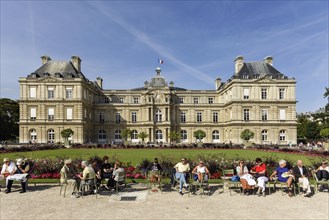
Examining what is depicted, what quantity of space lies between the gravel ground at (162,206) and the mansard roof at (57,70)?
33.4 m

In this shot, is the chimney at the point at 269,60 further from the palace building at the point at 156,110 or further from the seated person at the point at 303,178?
the seated person at the point at 303,178

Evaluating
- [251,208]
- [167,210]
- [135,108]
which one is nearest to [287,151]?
[251,208]

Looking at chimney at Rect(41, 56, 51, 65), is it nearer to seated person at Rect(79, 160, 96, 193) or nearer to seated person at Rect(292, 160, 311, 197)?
seated person at Rect(79, 160, 96, 193)

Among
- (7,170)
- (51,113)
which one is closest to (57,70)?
(51,113)

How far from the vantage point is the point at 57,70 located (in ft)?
131

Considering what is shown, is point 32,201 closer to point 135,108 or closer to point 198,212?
point 198,212

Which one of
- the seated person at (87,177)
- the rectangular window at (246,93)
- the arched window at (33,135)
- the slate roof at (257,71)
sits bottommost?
the arched window at (33,135)

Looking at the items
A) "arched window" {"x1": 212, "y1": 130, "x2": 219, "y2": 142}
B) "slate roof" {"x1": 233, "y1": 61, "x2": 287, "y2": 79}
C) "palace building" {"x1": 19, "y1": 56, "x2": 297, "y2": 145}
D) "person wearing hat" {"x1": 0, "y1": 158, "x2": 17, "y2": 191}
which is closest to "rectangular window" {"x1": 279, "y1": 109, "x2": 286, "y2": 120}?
"palace building" {"x1": 19, "y1": 56, "x2": 297, "y2": 145}

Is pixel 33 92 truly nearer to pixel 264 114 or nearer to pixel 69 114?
pixel 69 114

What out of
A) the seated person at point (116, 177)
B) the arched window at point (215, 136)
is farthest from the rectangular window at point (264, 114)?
the seated person at point (116, 177)

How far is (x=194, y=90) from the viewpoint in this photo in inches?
1961

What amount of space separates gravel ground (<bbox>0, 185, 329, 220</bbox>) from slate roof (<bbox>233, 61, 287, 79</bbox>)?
34592 mm

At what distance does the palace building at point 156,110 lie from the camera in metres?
37.9

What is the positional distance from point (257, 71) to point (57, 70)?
3574 cm
